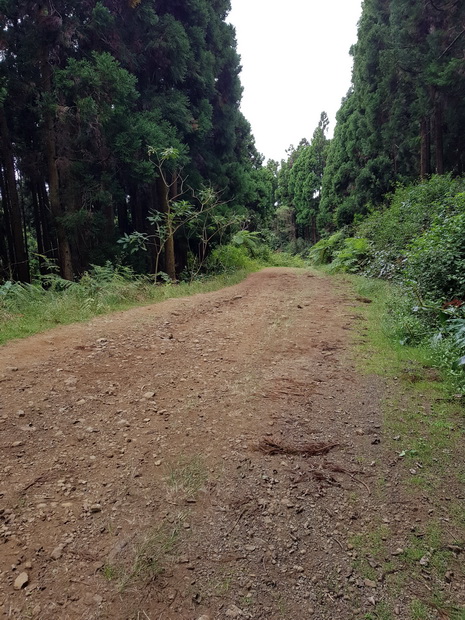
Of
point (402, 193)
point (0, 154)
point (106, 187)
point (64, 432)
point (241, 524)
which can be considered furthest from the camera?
point (402, 193)

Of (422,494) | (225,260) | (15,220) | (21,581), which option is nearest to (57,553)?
(21,581)

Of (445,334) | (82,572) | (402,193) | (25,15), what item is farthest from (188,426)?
(402,193)

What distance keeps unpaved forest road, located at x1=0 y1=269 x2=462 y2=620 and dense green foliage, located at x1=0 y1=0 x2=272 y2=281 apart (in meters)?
5.48

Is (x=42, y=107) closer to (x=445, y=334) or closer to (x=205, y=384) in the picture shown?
(x=205, y=384)

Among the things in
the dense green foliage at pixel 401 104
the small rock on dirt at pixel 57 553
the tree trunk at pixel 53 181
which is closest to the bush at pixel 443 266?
the small rock on dirt at pixel 57 553

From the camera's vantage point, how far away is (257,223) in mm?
23562

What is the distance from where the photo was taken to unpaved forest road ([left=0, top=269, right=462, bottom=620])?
4.58ft

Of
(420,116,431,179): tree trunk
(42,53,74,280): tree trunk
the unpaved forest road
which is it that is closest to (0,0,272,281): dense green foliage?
(42,53,74,280): tree trunk

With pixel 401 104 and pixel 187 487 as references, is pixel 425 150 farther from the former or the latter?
pixel 187 487

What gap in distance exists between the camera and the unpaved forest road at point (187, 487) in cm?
140

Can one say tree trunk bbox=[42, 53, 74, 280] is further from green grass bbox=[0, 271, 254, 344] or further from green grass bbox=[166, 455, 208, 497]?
green grass bbox=[166, 455, 208, 497]

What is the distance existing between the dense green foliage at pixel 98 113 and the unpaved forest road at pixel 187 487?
5.48 metres

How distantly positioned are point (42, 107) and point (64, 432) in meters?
9.13

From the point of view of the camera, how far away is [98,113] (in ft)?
28.6
